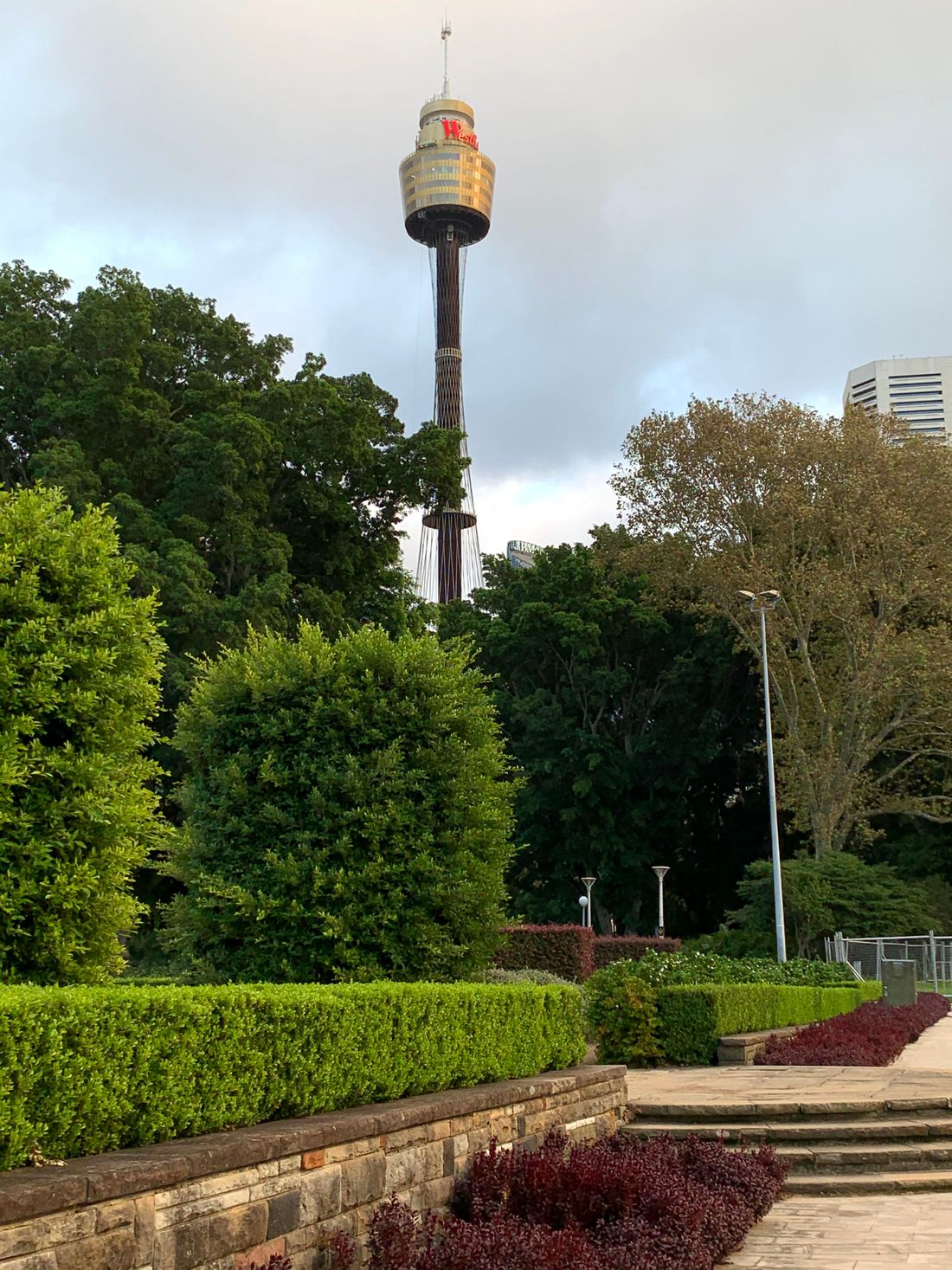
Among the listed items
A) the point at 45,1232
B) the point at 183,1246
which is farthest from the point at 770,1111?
the point at 45,1232

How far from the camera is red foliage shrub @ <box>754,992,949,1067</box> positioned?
14.3 m

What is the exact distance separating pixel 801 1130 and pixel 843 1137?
0.35 metres

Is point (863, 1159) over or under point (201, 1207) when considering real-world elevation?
under

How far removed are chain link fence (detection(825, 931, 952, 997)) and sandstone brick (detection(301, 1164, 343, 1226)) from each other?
28105 mm

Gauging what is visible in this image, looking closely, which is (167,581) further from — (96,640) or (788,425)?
(788,425)

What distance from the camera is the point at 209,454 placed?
26.6 m

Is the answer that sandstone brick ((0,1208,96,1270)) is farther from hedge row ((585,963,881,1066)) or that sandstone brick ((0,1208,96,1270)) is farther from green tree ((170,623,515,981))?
hedge row ((585,963,881,1066))

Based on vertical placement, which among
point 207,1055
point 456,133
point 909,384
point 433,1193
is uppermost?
point 456,133

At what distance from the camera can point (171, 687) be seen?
79.9 feet

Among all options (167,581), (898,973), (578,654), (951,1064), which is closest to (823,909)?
(898,973)

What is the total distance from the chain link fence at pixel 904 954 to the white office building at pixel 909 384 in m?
60.4

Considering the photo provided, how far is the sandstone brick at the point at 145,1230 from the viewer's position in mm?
4120

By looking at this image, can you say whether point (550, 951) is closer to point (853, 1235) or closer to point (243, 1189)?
point (853, 1235)

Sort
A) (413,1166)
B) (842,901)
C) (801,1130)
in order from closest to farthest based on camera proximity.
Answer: (413,1166), (801,1130), (842,901)
